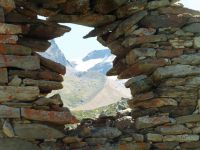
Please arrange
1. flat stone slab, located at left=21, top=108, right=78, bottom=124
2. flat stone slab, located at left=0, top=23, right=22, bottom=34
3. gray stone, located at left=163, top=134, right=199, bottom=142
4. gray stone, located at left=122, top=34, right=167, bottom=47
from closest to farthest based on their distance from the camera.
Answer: flat stone slab, located at left=21, top=108, right=78, bottom=124, flat stone slab, located at left=0, top=23, right=22, bottom=34, gray stone, located at left=163, top=134, right=199, bottom=142, gray stone, located at left=122, top=34, right=167, bottom=47

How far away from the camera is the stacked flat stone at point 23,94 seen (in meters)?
7.44

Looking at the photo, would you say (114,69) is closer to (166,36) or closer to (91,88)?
(166,36)

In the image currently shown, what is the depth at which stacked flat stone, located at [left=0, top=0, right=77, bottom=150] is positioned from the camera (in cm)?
744

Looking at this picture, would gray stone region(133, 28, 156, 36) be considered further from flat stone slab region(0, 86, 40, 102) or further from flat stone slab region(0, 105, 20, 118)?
flat stone slab region(0, 105, 20, 118)

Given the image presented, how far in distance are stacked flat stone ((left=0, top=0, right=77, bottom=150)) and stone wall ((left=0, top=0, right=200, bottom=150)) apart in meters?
0.01

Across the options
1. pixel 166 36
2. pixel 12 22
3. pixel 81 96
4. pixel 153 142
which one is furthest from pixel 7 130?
pixel 81 96

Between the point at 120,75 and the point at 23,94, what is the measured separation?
206 cm

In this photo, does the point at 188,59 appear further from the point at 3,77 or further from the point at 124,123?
the point at 3,77

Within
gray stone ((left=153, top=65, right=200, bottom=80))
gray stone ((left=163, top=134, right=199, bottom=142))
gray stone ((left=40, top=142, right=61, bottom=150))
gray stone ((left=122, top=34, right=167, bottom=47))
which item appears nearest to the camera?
gray stone ((left=40, top=142, right=61, bottom=150))

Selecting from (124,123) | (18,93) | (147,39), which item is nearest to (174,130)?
(124,123)

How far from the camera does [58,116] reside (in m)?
7.66

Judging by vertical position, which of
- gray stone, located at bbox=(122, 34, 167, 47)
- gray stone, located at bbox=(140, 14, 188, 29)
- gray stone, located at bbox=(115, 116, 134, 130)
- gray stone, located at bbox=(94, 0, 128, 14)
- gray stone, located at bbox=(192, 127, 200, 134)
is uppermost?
gray stone, located at bbox=(94, 0, 128, 14)

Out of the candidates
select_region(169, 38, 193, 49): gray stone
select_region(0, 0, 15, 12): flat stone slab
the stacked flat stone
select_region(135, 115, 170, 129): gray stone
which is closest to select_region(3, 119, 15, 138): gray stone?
the stacked flat stone

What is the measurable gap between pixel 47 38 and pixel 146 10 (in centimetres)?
174
